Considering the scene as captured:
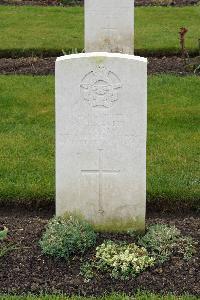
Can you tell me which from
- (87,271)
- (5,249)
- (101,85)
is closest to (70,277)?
(87,271)

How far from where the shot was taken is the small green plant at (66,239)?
5.34 metres

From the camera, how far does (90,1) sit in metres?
12.0

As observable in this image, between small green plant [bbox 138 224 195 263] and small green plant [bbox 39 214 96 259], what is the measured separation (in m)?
0.41

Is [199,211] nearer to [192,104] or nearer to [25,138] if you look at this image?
[25,138]

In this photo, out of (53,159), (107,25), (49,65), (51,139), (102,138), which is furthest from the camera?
(107,25)

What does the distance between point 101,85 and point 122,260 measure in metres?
1.31

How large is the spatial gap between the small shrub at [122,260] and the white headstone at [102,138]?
0.43 meters

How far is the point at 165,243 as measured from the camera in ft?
17.7

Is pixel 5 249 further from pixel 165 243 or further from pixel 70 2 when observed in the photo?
pixel 70 2

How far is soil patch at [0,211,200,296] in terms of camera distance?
16.5 feet

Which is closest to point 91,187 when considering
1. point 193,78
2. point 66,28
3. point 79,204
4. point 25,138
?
point 79,204

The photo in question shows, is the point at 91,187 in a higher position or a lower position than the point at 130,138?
lower

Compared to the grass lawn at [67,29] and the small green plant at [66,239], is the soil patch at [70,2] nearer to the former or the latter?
the grass lawn at [67,29]

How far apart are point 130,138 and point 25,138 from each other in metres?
2.88
